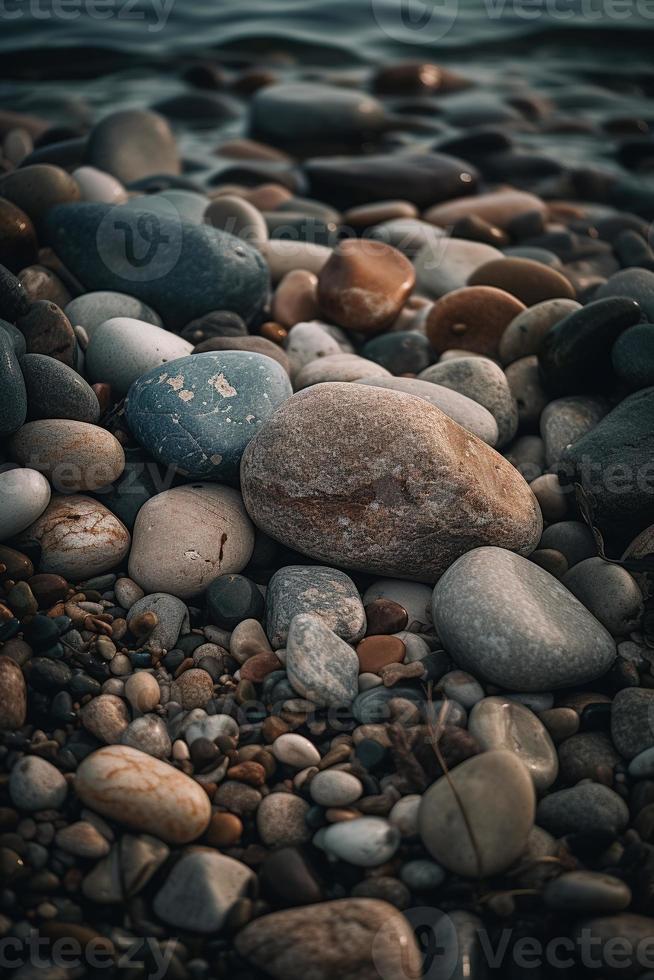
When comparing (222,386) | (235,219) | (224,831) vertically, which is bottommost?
(224,831)

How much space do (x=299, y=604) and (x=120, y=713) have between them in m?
0.67

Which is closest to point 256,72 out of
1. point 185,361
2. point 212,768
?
point 185,361

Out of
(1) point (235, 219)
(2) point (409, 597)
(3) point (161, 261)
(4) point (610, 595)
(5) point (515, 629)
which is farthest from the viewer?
(1) point (235, 219)

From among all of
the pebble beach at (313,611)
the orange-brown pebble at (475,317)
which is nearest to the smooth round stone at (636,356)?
the pebble beach at (313,611)

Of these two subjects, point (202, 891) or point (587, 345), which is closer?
point (202, 891)

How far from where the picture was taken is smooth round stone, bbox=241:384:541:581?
2771mm

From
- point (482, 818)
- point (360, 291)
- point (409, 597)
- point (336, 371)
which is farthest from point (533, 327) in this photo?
point (482, 818)

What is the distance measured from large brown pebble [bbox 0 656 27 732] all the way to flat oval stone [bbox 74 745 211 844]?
30cm

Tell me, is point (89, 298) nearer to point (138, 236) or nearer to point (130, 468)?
point (138, 236)

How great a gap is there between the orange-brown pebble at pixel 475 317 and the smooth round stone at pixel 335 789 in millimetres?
2448

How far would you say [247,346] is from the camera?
12.1 feet

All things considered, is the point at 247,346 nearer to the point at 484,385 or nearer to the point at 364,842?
the point at 484,385

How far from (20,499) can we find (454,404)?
1.73 metres

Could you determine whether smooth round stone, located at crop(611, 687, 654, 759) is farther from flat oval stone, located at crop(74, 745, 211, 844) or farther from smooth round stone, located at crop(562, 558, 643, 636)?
flat oval stone, located at crop(74, 745, 211, 844)
